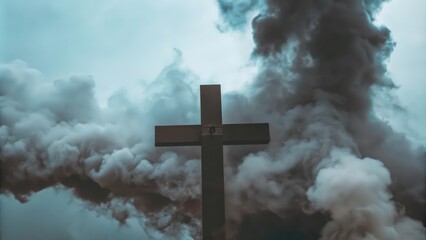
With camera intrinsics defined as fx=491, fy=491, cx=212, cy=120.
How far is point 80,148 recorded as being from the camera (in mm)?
5809

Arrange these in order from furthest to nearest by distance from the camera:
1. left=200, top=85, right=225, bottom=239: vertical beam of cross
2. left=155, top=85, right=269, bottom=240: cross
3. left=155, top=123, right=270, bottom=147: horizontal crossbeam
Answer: left=155, top=123, right=270, bottom=147: horizontal crossbeam, left=155, top=85, right=269, bottom=240: cross, left=200, top=85, right=225, bottom=239: vertical beam of cross

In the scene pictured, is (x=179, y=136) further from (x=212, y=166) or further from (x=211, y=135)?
(x=212, y=166)

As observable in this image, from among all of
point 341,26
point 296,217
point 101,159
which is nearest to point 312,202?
point 296,217

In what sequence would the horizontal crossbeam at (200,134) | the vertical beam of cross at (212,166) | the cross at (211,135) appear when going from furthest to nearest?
the horizontal crossbeam at (200,134), the cross at (211,135), the vertical beam of cross at (212,166)

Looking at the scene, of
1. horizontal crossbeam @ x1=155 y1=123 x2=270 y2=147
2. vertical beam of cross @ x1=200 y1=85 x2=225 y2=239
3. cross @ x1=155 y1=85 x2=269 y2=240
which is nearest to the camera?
vertical beam of cross @ x1=200 y1=85 x2=225 y2=239

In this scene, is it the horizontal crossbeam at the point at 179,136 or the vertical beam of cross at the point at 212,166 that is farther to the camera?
the horizontal crossbeam at the point at 179,136

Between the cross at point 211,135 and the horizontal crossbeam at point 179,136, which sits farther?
the horizontal crossbeam at point 179,136

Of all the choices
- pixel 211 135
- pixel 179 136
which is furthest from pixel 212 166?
pixel 179 136

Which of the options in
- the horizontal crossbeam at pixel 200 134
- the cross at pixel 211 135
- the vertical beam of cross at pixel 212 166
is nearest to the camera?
the vertical beam of cross at pixel 212 166

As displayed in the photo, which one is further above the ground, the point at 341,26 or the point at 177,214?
the point at 341,26

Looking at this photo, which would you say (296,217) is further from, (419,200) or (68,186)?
(68,186)

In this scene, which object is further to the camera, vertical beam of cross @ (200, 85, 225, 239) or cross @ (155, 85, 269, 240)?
cross @ (155, 85, 269, 240)

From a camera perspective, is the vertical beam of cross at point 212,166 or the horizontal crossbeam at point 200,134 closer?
the vertical beam of cross at point 212,166

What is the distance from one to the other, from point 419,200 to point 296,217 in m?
1.35
